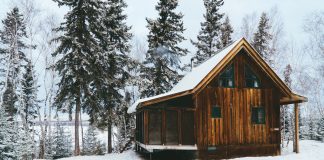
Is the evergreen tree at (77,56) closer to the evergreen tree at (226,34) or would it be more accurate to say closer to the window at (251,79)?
the window at (251,79)

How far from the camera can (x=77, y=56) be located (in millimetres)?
23828

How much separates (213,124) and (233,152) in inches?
83.1

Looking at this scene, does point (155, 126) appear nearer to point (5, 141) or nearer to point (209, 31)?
point (5, 141)

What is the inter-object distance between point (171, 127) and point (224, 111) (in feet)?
10.8

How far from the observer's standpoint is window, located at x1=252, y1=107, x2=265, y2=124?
813 inches

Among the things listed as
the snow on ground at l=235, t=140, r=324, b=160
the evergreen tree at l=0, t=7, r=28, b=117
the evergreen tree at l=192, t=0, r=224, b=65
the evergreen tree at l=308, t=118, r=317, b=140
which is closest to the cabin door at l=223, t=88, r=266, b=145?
the snow on ground at l=235, t=140, r=324, b=160

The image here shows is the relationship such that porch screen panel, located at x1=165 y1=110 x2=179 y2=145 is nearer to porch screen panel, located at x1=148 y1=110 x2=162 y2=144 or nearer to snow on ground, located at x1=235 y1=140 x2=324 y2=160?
porch screen panel, located at x1=148 y1=110 x2=162 y2=144

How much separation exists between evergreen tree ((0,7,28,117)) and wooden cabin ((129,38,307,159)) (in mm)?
14846

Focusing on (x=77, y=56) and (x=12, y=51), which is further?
(x=12, y=51)

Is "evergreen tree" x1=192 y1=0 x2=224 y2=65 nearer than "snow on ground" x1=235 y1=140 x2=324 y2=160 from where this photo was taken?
No

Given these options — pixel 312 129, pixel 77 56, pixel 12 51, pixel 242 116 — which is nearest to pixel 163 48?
pixel 77 56

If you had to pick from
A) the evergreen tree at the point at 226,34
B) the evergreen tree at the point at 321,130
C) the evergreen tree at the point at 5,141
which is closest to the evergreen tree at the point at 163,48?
the evergreen tree at the point at 226,34

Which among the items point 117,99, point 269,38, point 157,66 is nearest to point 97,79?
point 117,99

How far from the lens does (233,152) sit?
65.3 ft
